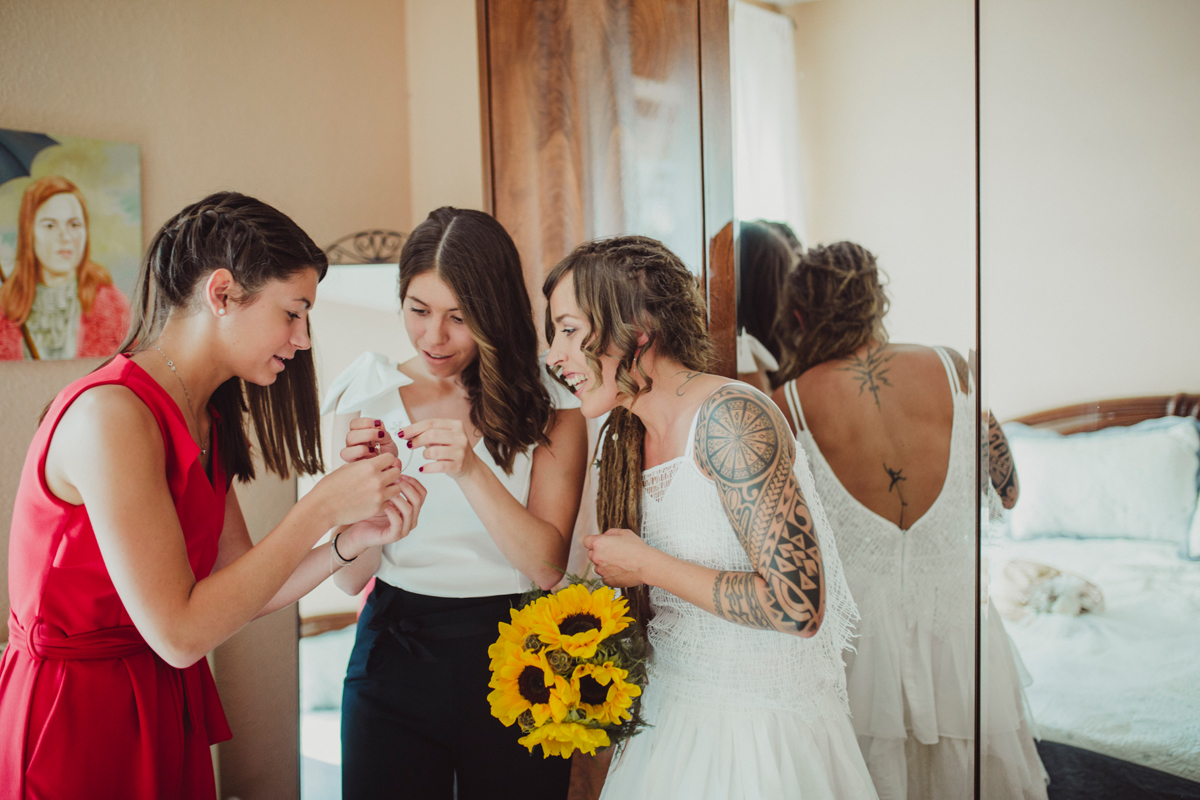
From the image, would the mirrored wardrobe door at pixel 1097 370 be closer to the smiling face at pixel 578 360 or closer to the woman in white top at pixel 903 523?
the woman in white top at pixel 903 523

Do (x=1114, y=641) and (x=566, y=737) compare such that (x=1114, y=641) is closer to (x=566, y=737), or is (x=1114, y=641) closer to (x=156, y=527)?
(x=566, y=737)

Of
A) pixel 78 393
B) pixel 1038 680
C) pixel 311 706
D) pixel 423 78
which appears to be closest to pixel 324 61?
pixel 423 78

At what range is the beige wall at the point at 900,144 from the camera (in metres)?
1.54

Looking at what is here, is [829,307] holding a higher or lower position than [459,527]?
higher

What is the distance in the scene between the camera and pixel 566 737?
1.17 m

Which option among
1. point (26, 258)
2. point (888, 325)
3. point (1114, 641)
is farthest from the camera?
point (26, 258)

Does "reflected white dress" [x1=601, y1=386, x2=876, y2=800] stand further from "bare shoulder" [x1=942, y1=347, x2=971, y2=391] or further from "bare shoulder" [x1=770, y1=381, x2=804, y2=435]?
"bare shoulder" [x1=942, y1=347, x2=971, y2=391]

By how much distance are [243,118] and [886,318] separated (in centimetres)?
212

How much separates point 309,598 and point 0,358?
1.03 m

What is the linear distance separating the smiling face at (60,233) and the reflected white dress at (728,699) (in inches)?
66.2

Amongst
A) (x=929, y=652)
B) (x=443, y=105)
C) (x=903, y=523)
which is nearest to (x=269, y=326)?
(x=903, y=523)

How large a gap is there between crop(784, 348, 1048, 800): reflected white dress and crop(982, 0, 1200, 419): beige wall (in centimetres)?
19

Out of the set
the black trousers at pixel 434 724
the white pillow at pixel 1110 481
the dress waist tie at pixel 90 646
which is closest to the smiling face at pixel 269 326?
the dress waist tie at pixel 90 646

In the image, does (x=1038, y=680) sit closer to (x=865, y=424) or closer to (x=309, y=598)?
(x=865, y=424)
